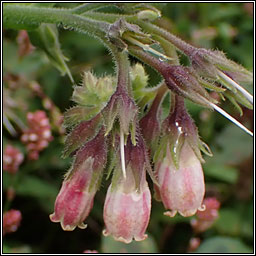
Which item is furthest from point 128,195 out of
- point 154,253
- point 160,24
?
point 160,24

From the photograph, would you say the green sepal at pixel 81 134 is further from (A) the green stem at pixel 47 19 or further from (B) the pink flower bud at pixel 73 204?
(A) the green stem at pixel 47 19

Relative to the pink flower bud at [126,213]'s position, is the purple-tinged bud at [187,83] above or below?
above

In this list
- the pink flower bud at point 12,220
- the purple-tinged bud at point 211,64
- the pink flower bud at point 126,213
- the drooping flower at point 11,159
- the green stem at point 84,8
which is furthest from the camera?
the drooping flower at point 11,159

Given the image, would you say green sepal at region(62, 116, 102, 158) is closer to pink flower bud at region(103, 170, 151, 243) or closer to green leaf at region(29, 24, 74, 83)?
pink flower bud at region(103, 170, 151, 243)

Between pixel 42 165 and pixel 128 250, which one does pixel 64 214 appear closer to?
pixel 128 250

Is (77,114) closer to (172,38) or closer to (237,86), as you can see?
(172,38)

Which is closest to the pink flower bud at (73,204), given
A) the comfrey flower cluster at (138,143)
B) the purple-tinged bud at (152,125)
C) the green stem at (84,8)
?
the comfrey flower cluster at (138,143)
